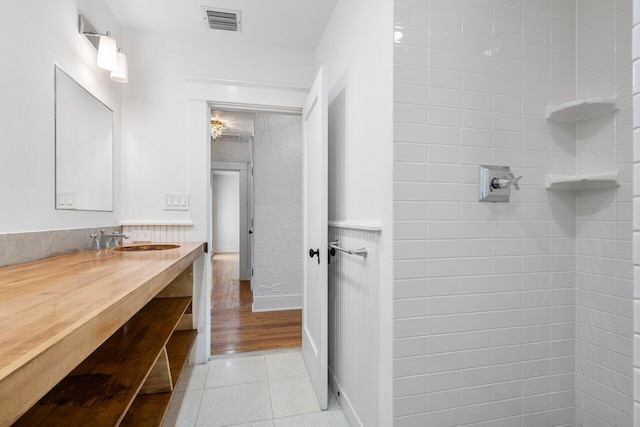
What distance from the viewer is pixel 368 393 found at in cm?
138

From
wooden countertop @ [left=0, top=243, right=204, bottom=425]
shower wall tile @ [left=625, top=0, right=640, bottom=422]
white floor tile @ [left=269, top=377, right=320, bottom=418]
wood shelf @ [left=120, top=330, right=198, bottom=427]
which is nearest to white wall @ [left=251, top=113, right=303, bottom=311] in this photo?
white floor tile @ [left=269, top=377, right=320, bottom=418]

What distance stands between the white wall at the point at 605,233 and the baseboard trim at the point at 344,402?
104cm

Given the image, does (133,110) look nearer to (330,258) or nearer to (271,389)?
(330,258)

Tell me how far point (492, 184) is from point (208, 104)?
207 cm

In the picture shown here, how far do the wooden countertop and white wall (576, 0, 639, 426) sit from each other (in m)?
1.79

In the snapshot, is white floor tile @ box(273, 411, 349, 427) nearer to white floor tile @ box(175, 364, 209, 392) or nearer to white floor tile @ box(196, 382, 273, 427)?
white floor tile @ box(196, 382, 273, 427)

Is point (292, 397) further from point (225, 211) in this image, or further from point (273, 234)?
point (225, 211)

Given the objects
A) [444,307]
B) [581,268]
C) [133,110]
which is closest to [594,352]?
[581,268]

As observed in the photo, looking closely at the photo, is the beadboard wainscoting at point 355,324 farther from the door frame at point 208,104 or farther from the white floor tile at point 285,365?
the door frame at point 208,104

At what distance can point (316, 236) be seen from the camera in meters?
1.92

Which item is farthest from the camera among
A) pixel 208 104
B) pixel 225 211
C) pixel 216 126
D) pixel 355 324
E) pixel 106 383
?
pixel 225 211

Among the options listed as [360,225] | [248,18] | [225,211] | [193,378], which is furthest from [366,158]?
[225,211]

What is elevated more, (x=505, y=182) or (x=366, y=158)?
(x=366, y=158)

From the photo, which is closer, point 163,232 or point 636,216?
point 636,216
